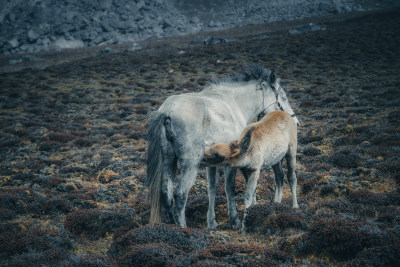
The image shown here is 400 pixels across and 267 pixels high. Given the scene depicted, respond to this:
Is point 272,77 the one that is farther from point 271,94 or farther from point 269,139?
point 269,139

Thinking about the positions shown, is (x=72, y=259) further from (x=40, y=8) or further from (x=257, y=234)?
(x=40, y=8)

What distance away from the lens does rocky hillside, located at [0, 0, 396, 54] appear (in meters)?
72.7

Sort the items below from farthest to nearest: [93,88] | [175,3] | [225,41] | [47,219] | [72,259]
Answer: [175,3] < [225,41] < [93,88] < [47,219] < [72,259]

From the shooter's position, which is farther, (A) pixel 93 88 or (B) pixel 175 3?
(B) pixel 175 3

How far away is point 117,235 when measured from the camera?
5828 millimetres

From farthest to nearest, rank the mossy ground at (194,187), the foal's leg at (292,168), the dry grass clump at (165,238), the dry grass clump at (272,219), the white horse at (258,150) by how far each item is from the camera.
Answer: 1. the foal's leg at (292,168)
2. the dry grass clump at (272,219)
3. the white horse at (258,150)
4. the dry grass clump at (165,238)
5. the mossy ground at (194,187)

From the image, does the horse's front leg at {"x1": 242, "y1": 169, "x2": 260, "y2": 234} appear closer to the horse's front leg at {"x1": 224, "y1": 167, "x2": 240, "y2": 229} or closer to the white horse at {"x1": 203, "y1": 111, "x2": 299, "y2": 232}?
the white horse at {"x1": 203, "y1": 111, "x2": 299, "y2": 232}

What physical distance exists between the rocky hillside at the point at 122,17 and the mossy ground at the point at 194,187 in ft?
167

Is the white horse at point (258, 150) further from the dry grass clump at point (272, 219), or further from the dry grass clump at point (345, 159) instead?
the dry grass clump at point (345, 159)

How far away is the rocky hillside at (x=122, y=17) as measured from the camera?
72.7 m

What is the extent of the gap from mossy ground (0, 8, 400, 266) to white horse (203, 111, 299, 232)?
64cm

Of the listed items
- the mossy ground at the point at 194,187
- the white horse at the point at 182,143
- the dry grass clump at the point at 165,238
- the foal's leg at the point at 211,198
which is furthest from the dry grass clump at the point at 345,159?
the dry grass clump at the point at 165,238

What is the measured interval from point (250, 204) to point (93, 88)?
2254cm

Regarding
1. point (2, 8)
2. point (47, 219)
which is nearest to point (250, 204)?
point (47, 219)
